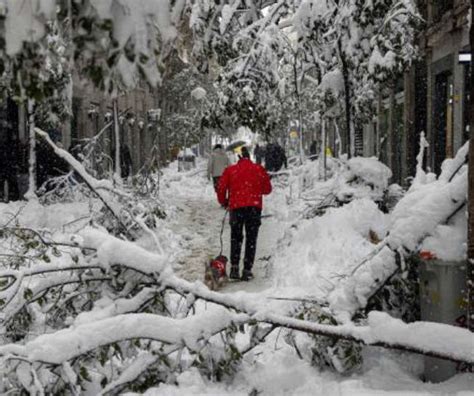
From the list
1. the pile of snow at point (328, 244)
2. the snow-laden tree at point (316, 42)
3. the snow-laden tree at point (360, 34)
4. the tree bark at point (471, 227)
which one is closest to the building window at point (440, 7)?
the snow-laden tree at point (316, 42)

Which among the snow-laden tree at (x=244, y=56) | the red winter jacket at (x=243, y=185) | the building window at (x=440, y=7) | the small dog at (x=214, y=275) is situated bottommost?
the small dog at (x=214, y=275)

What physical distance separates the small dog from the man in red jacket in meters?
0.61

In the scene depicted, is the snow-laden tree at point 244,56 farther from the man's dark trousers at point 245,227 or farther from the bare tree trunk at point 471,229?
the bare tree trunk at point 471,229

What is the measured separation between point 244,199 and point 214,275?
140cm

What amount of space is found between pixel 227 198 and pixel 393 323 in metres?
5.80

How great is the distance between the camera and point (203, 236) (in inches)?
525

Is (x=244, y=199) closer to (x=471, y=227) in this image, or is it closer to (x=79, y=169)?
(x=79, y=169)

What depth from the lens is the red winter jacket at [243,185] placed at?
938 centimetres

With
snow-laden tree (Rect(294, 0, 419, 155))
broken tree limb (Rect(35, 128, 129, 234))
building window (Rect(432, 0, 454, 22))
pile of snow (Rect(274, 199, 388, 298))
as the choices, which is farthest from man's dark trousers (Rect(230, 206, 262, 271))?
building window (Rect(432, 0, 454, 22))

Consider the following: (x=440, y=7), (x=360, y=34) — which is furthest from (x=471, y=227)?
(x=440, y=7)

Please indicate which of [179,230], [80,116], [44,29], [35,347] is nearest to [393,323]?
[35,347]

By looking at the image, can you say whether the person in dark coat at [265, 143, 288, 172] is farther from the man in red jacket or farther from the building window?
the man in red jacket

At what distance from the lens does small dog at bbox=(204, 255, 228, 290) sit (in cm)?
833

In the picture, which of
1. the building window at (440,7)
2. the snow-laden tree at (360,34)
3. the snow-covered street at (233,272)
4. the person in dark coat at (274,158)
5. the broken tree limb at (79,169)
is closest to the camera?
the snow-covered street at (233,272)
